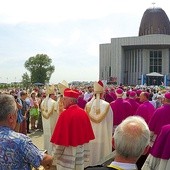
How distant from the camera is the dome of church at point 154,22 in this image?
291ft

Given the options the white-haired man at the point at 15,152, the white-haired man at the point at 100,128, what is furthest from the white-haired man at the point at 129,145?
the white-haired man at the point at 100,128

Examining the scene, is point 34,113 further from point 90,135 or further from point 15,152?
point 15,152

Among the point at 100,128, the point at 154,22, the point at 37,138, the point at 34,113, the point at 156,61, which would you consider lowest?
the point at 37,138

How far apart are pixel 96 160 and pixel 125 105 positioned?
6.32 ft

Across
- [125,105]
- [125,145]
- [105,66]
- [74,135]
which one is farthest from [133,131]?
[105,66]

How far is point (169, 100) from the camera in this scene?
300 inches

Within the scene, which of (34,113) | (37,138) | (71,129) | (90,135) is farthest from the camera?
(34,113)

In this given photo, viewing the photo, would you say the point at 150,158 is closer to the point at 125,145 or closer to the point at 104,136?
the point at 125,145

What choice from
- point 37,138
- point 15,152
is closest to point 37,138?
point 37,138

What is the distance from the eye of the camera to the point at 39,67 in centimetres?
8725

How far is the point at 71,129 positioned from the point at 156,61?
A: 7332cm

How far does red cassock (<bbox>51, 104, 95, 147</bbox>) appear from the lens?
6.71 m

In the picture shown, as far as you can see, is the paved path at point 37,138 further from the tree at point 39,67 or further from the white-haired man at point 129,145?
the tree at point 39,67

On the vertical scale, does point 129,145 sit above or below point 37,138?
above
